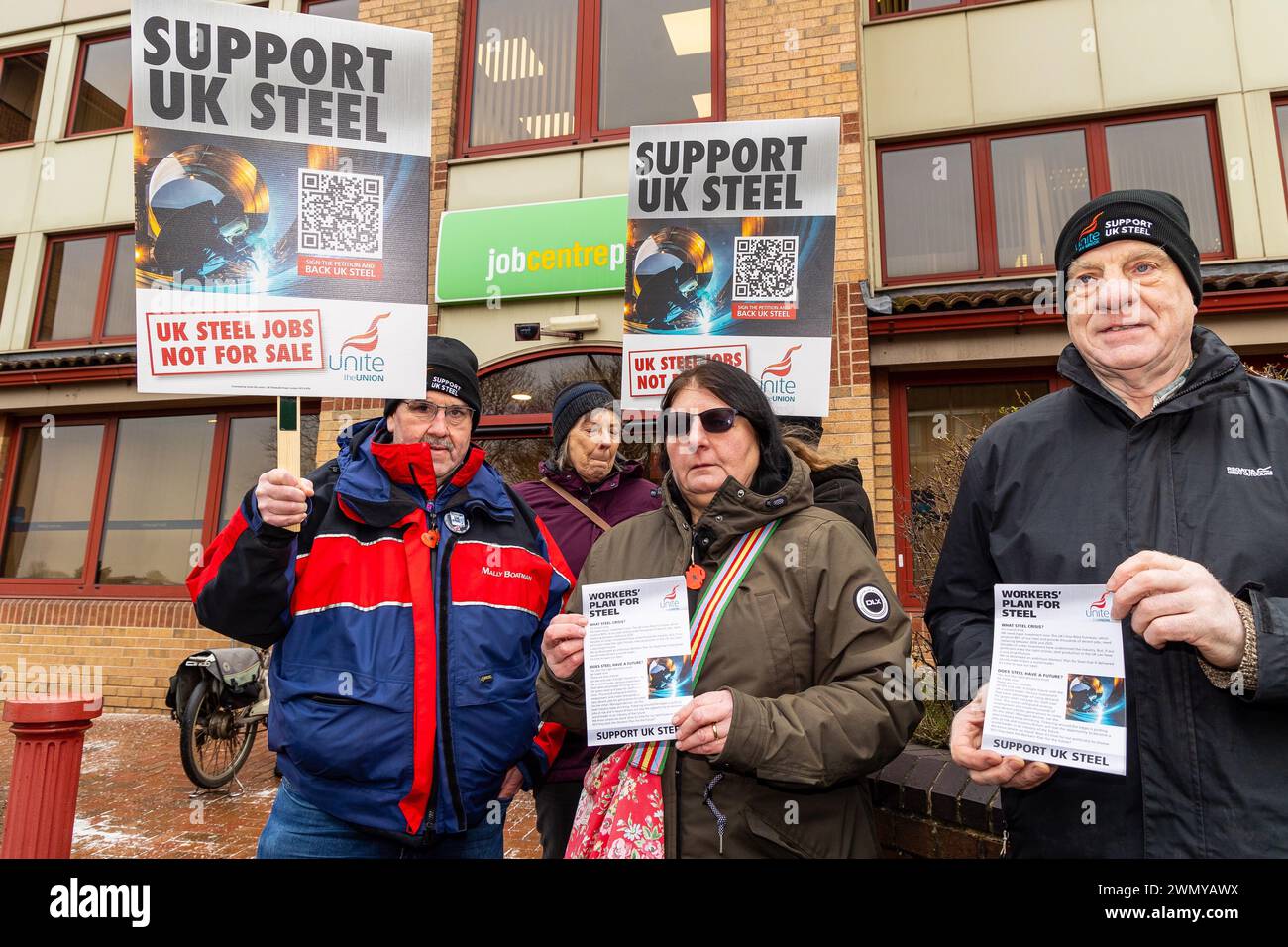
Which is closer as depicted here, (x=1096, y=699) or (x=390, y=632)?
(x=1096, y=699)

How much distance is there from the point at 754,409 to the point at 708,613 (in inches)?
24.4

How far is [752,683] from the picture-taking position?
6.21 feet

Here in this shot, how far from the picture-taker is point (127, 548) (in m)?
10.1

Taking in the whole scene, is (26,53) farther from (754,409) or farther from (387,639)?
(754,409)

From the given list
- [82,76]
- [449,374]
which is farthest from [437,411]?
[82,76]

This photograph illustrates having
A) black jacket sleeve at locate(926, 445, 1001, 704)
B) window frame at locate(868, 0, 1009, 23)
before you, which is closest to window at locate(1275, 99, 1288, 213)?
window frame at locate(868, 0, 1009, 23)

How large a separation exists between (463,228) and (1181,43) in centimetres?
758

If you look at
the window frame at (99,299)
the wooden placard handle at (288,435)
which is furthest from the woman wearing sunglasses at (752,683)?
the window frame at (99,299)

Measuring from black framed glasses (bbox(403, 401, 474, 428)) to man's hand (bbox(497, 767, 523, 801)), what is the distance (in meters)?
1.17

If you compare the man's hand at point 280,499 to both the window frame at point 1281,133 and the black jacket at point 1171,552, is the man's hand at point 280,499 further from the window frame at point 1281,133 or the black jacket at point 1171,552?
the window frame at point 1281,133

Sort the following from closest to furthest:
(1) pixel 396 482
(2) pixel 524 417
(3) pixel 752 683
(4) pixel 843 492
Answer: (3) pixel 752 683 < (1) pixel 396 482 < (4) pixel 843 492 < (2) pixel 524 417

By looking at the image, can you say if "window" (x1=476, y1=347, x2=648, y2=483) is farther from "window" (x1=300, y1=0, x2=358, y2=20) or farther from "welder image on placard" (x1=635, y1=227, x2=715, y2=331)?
"window" (x1=300, y1=0, x2=358, y2=20)
